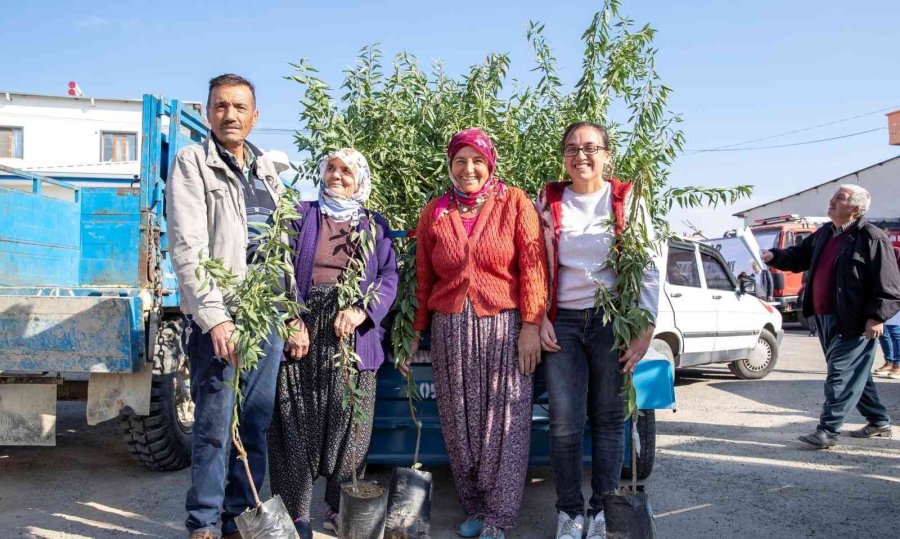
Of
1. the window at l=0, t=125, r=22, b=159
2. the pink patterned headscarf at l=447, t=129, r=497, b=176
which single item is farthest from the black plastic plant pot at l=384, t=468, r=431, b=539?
the window at l=0, t=125, r=22, b=159

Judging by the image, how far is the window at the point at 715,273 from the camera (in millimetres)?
7621

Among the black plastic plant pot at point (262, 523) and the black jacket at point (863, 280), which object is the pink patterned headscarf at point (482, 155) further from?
the black jacket at point (863, 280)

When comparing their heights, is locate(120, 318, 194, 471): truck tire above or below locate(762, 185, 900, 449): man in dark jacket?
below

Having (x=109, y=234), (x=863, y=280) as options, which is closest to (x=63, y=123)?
(x=109, y=234)

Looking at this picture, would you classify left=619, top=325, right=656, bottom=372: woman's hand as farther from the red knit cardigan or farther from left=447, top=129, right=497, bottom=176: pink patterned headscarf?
left=447, top=129, right=497, bottom=176: pink patterned headscarf

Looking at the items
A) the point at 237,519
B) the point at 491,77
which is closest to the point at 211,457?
the point at 237,519

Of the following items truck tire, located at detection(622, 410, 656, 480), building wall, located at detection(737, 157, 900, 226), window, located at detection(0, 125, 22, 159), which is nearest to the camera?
truck tire, located at detection(622, 410, 656, 480)

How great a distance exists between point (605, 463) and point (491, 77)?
7.83 ft

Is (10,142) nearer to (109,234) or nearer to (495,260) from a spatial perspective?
(109,234)

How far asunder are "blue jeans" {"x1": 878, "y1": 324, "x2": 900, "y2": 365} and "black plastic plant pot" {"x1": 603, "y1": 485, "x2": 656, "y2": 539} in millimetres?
7446

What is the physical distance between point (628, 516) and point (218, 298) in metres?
1.99

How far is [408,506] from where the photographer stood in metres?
3.10

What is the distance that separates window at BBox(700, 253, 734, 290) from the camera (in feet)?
25.0

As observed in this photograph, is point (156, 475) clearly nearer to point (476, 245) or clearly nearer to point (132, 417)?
point (132, 417)
